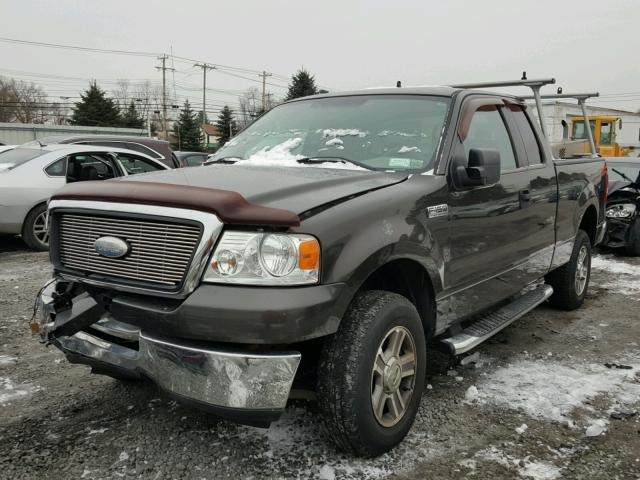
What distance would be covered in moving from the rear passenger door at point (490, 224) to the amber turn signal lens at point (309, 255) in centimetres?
114

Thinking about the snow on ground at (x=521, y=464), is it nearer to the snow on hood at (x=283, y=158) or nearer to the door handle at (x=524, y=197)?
the snow on hood at (x=283, y=158)

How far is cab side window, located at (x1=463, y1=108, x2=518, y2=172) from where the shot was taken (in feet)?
12.3

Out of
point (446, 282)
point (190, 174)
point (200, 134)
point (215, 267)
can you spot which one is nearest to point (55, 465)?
point (215, 267)

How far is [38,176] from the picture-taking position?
8.16 m

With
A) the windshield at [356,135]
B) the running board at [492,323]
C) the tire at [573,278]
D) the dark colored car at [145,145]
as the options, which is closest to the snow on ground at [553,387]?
the running board at [492,323]

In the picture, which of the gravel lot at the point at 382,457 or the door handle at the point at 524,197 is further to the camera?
the door handle at the point at 524,197

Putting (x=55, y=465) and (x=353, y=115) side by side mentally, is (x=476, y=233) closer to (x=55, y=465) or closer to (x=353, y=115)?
(x=353, y=115)

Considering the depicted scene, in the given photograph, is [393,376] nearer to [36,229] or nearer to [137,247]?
[137,247]

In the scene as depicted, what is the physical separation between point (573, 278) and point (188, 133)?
190 ft

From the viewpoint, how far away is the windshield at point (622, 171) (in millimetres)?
9734

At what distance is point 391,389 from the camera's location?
2.79 metres

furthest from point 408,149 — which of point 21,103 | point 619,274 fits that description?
point 21,103

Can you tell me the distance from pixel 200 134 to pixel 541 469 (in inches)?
2422

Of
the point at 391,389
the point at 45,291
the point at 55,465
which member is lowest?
the point at 55,465
